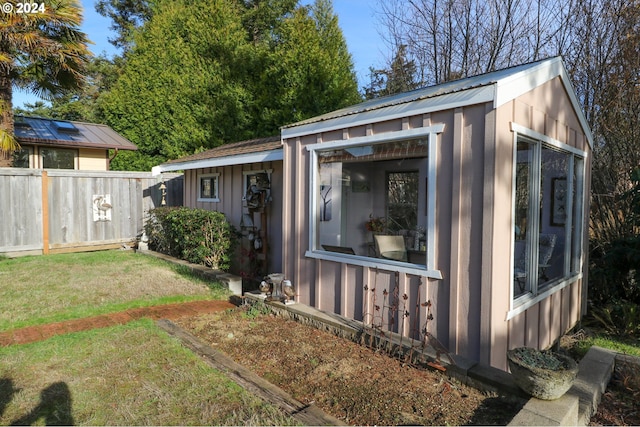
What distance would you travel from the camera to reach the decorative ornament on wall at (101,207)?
9914 mm

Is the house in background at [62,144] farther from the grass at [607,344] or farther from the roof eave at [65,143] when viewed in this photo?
the grass at [607,344]

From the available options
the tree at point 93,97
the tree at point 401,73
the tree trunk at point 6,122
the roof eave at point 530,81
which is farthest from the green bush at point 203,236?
the tree at point 93,97

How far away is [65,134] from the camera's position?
13117 mm

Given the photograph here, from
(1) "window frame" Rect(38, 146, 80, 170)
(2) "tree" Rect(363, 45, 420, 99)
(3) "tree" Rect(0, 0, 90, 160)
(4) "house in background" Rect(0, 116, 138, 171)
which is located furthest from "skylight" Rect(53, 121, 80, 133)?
(2) "tree" Rect(363, 45, 420, 99)

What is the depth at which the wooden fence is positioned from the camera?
8711mm

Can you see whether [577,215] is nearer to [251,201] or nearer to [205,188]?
[251,201]

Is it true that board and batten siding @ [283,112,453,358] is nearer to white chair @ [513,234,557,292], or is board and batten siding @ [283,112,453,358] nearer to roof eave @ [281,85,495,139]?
roof eave @ [281,85,495,139]

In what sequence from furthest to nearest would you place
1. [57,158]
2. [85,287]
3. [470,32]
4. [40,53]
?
[57,158]
[470,32]
[40,53]
[85,287]

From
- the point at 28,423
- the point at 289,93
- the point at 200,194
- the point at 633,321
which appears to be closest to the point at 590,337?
the point at 633,321

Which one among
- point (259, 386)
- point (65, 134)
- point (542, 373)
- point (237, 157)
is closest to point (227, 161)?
point (237, 157)

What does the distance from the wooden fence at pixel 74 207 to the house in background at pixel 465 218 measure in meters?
6.80

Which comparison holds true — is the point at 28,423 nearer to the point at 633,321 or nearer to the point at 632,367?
the point at 632,367

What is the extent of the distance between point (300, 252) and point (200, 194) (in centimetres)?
526

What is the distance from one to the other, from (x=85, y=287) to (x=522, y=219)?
6.34 metres
